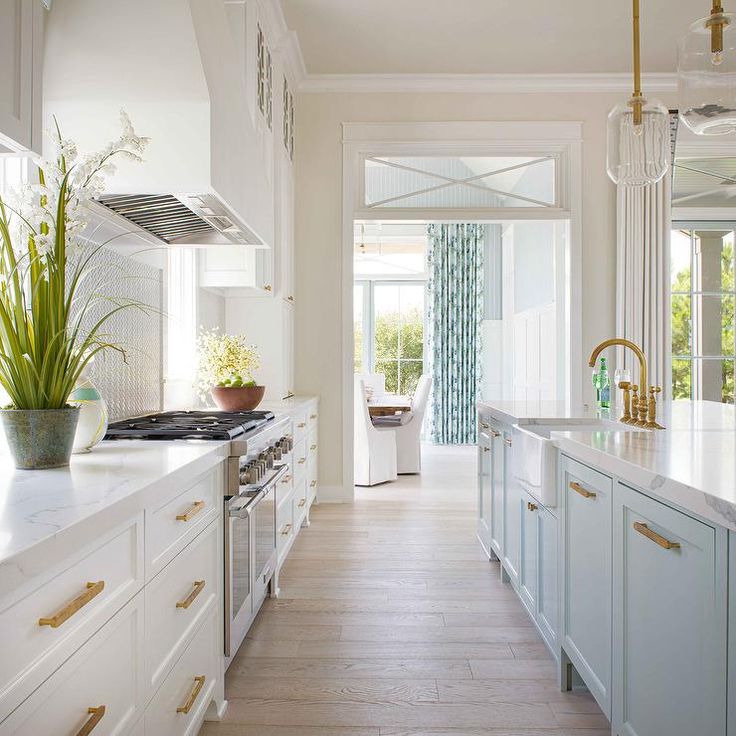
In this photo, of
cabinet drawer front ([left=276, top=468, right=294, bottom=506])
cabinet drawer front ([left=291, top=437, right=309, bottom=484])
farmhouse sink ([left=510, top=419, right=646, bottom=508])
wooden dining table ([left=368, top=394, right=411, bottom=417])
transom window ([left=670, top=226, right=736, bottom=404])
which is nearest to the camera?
farmhouse sink ([left=510, top=419, right=646, bottom=508])

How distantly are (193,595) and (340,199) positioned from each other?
3.69 meters

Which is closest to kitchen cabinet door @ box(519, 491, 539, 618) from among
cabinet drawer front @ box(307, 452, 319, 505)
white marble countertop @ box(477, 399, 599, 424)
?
white marble countertop @ box(477, 399, 599, 424)

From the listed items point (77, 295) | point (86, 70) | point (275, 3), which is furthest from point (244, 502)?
point (275, 3)

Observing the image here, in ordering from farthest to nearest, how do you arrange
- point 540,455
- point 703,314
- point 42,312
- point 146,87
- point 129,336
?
point 703,314 < point 129,336 < point 540,455 < point 146,87 < point 42,312

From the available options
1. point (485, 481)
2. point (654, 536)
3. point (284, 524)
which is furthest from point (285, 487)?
point (654, 536)

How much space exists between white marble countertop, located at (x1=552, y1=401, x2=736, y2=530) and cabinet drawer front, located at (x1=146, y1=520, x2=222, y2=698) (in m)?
1.09

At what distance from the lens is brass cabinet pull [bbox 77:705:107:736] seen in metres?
1.02

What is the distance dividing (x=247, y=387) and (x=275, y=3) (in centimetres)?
236

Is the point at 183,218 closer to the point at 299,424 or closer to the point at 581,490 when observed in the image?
the point at 299,424

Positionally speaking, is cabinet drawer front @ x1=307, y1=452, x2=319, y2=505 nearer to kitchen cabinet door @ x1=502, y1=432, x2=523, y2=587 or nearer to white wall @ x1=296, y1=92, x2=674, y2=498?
white wall @ x1=296, y1=92, x2=674, y2=498

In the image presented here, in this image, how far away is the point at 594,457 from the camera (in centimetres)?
171

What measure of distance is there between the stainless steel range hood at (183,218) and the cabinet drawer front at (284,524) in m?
1.26

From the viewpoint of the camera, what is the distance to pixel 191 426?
223 centimetres

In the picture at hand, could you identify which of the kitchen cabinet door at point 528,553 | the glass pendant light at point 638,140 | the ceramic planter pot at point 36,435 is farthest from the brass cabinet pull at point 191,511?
the glass pendant light at point 638,140
